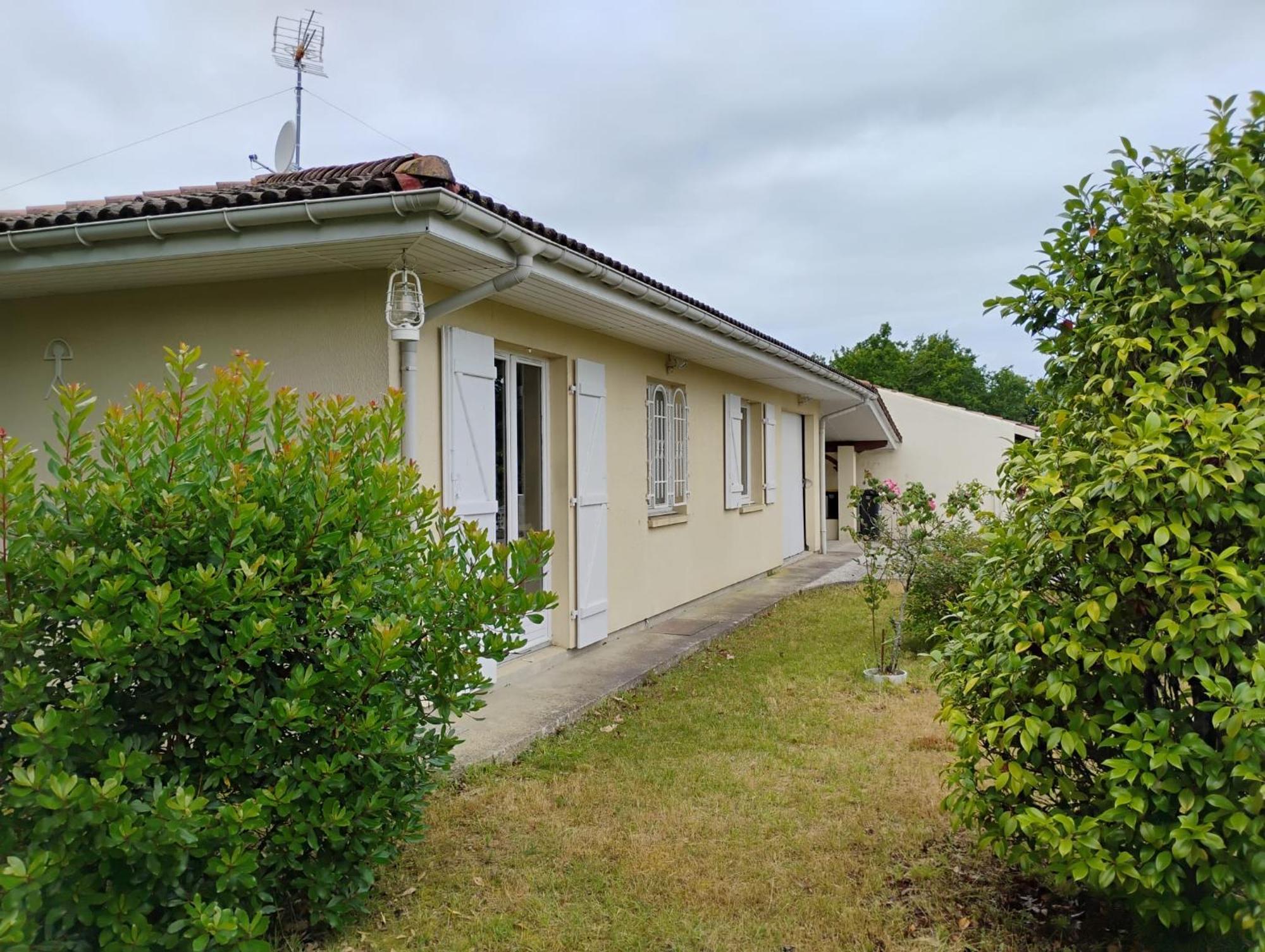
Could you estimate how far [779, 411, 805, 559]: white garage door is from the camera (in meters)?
14.0

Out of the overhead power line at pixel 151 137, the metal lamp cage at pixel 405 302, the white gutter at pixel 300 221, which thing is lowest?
the metal lamp cage at pixel 405 302

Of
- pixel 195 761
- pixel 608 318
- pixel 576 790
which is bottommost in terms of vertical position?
pixel 576 790

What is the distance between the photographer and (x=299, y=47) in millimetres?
9758

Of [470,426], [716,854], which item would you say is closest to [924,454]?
[470,426]

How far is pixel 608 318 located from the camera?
676cm

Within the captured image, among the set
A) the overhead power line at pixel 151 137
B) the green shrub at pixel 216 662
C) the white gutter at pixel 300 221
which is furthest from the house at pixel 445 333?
the overhead power line at pixel 151 137

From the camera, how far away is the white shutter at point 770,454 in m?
12.6

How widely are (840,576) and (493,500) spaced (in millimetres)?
8422

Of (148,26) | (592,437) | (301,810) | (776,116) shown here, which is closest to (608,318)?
(592,437)

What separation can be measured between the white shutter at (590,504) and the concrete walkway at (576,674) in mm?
303

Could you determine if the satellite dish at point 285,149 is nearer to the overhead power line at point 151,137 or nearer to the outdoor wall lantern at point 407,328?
the outdoor wall lantern at point 407,328

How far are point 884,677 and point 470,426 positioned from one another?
3.92 m

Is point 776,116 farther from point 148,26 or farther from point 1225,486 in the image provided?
point 1225,486

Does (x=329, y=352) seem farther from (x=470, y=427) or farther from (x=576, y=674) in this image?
(x=576, y=674)
